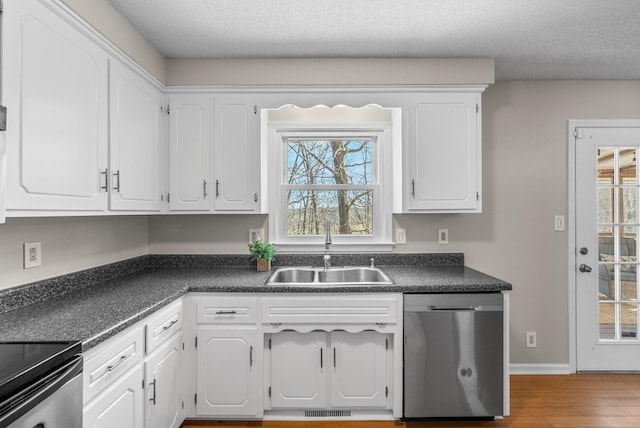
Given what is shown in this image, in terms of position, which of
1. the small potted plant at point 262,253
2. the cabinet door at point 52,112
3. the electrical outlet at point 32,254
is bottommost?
the small potted plant at point 262,253

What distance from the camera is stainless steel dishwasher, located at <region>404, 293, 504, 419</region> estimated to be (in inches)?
87.0

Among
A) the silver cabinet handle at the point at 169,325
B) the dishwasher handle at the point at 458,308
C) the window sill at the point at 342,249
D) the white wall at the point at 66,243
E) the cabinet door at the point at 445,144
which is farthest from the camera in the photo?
the window sill at the point at 342,249

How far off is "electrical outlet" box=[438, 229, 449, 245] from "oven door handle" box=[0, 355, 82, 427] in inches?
97.1

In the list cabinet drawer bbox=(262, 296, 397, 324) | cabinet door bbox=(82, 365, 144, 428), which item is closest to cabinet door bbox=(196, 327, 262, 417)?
cabinet drawer bbox=(262, 296, 397, 324)

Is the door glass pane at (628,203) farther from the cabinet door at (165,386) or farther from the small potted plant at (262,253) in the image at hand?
the cabinet door at (165,386)

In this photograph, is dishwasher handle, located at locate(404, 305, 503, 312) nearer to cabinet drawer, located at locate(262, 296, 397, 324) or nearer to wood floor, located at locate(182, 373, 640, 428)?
cabinet drawer, located at locate(262, 296, 397, 324)

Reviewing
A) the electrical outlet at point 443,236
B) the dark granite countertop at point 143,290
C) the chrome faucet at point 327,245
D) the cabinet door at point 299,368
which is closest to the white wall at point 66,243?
the dark granite countertop at point 143,290

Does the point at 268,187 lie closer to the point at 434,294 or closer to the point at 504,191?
the point at 434,294

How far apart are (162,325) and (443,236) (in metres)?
2.09

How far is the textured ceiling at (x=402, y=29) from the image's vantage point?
6.61ft

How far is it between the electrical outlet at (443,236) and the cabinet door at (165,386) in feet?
6.49

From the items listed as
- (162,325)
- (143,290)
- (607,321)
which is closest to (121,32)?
(143,290)

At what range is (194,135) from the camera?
2629 mm

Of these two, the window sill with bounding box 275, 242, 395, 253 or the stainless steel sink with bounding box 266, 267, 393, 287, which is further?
the window sill with bounding box 275, 242, 395, 253
